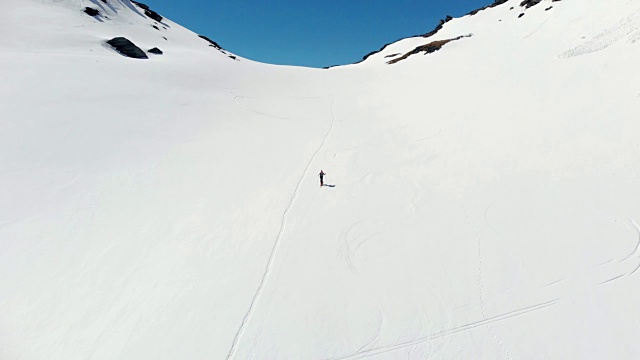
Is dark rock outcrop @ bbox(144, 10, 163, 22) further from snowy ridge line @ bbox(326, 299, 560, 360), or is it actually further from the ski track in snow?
snowy ridge line @ bbox(326, 299, 560, 360)

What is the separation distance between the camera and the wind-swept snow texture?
7.34 metres

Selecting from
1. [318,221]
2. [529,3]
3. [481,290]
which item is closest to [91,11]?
[318,221]

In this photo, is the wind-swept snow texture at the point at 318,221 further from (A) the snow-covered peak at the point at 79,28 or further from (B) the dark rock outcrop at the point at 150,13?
(B) the dark rock outcrop at the point at 150,13

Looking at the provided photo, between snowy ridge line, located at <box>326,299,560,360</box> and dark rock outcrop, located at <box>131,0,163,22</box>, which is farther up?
dark rock outcrop, located at <box>131,0,163,22</box>

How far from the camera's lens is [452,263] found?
370 inches

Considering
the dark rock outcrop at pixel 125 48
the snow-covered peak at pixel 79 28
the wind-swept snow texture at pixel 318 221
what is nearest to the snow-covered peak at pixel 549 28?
the wind-swept snow texture at pixel 318 221

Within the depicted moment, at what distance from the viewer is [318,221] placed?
38.6 ft

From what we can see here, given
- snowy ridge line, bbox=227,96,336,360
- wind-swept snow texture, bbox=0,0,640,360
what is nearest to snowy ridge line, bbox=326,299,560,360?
wind-swept snow texture, bbox=0,0,640,360

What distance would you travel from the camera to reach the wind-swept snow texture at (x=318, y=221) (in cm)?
734

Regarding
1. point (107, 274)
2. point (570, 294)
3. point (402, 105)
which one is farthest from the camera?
point (402, 105)

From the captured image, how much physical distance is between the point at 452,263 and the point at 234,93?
2537 centimetres

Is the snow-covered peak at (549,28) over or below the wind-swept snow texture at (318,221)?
over

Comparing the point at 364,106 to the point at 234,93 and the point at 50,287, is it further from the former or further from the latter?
the point at 50,287

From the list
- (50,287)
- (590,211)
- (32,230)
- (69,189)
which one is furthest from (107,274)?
(590,211)
